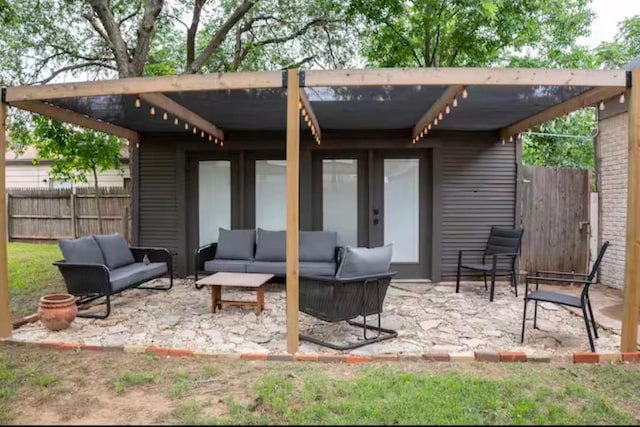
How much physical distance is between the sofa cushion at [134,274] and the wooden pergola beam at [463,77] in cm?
307

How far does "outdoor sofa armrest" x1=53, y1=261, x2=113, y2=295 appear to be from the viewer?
448 cm

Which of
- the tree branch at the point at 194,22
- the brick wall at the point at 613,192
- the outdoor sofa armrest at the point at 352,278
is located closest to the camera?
the outdoor sofa armrest at the point at 352,278

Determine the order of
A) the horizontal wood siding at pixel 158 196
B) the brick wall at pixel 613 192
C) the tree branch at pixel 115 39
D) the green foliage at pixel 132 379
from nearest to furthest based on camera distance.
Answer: the green foliage at pixel 132 379 < the brick wall at pixel 613 192 < the horizontal wood siding at pixel 158 196 < the tree branch at pixel 115 39

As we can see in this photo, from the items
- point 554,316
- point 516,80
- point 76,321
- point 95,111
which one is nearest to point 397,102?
point 516,80

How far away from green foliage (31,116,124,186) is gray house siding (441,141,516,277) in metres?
6.46

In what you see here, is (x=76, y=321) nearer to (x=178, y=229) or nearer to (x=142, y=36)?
(x=178, y=229)

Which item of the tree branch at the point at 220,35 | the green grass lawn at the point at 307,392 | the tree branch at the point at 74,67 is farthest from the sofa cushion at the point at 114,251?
the tree branch at the point at 74,67

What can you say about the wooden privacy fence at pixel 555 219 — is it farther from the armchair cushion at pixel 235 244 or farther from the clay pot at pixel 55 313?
the clay pot at pixel 55 313

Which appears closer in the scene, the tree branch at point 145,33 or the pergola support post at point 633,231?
the pergola support post at point 633,231

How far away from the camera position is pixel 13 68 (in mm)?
7836

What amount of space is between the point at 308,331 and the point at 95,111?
3566 mm

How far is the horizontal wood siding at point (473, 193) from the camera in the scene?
662 centimetres

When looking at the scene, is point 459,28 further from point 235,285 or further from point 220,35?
point 235,285

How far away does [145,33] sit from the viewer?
302 inches
